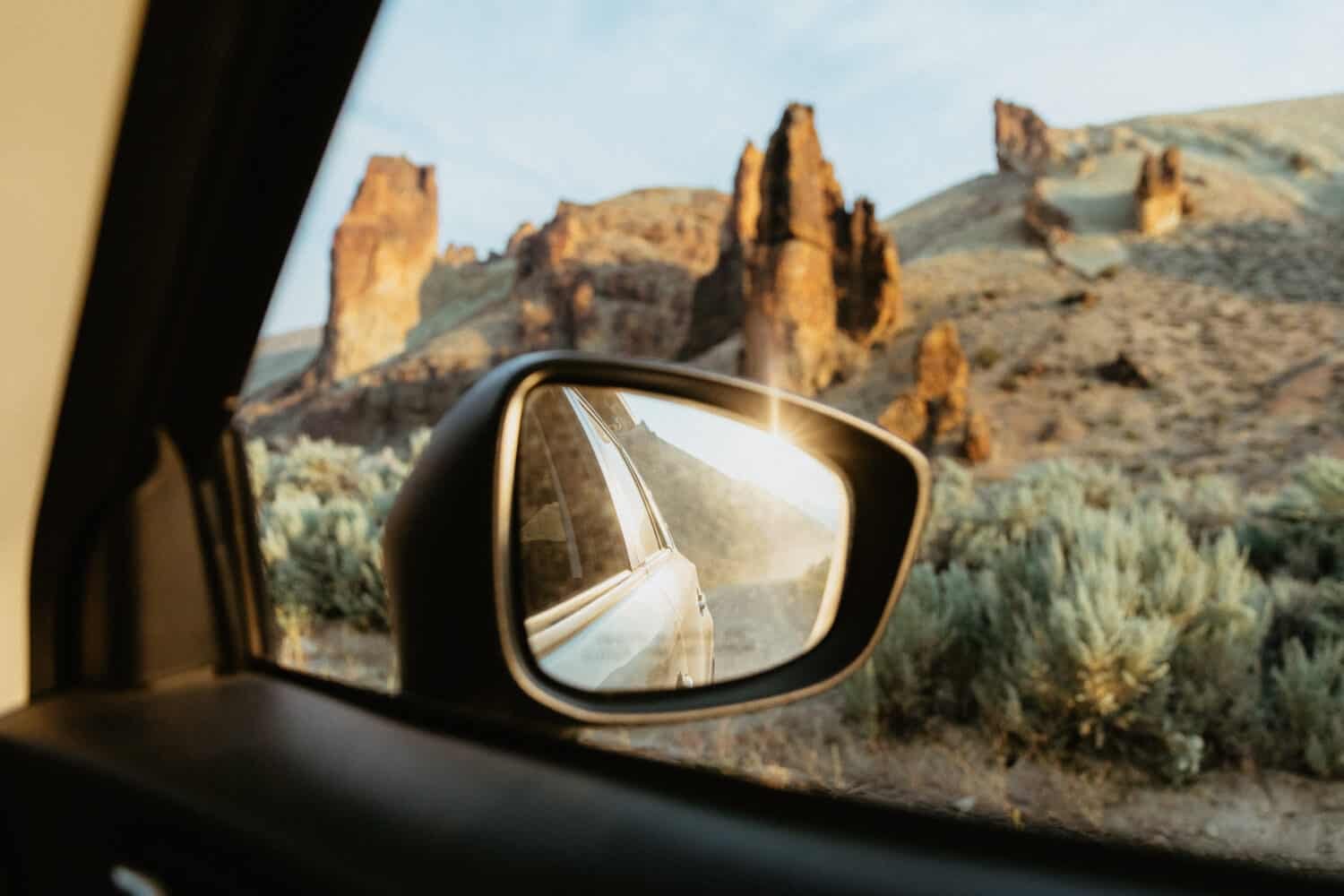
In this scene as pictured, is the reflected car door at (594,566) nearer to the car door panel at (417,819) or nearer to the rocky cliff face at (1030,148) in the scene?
the car door panel at (417,819)

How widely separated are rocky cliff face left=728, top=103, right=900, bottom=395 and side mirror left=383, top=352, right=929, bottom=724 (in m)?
26.0

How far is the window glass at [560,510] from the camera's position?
1.34m

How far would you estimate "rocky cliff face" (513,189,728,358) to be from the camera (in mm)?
46000

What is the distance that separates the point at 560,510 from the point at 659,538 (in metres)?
0.15

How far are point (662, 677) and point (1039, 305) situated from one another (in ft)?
109

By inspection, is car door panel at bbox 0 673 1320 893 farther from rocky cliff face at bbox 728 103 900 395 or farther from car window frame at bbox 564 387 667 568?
rocky cliff face at bbox 728 103 900 395

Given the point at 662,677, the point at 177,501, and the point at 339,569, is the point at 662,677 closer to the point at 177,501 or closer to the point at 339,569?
the point at 177,501

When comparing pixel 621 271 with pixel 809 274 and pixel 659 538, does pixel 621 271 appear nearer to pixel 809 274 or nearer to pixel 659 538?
pixel 809 274

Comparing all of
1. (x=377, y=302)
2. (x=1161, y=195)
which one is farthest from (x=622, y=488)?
(x=1161, y=195)

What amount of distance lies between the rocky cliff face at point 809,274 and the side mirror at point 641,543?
26.0 m

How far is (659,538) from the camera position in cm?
146

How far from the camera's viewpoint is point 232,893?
4.14 ft

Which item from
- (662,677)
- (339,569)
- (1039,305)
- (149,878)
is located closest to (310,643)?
(339,569)

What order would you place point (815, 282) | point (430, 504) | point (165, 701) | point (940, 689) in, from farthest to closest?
point (815, 282) < point (940, 689) < point (165, 701) < point (430, 504)
